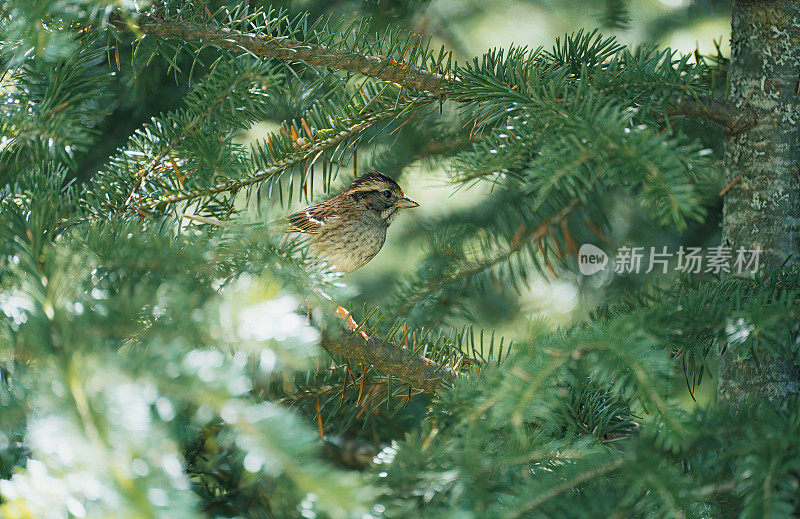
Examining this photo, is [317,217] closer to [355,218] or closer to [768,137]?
[355,218]

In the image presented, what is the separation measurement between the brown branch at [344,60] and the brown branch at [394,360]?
1.49 feet

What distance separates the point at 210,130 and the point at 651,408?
2.93 ft

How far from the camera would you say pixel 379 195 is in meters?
2.40

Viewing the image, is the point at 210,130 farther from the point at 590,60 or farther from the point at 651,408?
the point at 651,408

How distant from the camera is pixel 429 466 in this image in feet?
2.88

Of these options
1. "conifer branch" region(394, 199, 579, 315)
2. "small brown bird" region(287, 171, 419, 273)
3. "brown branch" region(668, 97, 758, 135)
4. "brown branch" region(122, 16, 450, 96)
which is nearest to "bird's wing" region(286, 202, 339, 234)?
"small brown bird" region(287, 171, 419, 273)

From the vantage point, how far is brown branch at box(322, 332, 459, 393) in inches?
49.1

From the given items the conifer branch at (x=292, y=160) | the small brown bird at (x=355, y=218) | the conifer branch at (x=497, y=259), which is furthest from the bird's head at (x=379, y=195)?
the conifer branch at (x=292, y=160)

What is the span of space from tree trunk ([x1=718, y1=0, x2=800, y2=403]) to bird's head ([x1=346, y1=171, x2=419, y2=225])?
3.27 feet

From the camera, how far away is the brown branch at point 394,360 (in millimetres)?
1246

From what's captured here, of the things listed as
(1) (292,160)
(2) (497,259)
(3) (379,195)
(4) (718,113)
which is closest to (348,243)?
(3) (379,195)

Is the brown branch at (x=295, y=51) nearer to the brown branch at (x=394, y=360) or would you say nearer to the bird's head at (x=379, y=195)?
the brown branch at (x=394, y=360)

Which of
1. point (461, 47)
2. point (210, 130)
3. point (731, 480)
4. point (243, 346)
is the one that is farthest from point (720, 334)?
point (461, 47)

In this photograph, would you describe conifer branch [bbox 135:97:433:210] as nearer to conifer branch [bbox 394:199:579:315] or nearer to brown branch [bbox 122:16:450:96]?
brown branch [bbox 122:16:450:96]
